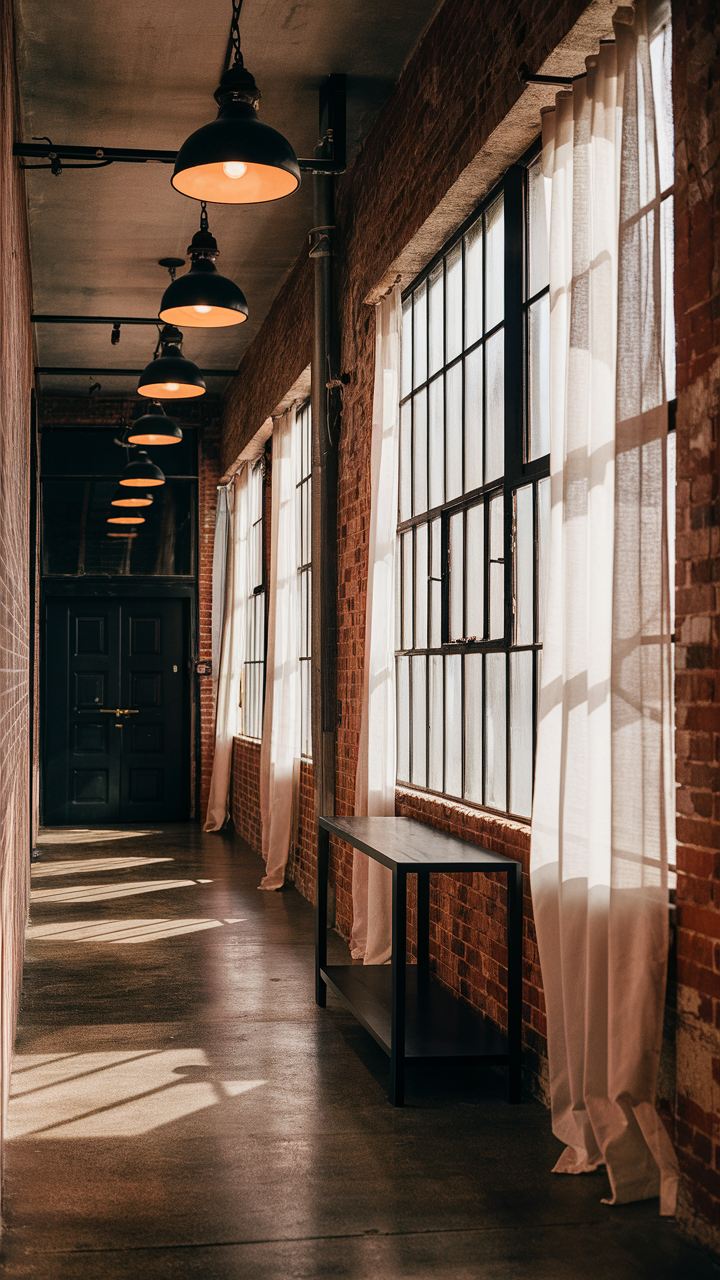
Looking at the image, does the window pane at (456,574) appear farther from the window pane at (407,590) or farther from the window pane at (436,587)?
the window pane at (407,590)

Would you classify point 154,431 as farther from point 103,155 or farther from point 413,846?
point 413,846

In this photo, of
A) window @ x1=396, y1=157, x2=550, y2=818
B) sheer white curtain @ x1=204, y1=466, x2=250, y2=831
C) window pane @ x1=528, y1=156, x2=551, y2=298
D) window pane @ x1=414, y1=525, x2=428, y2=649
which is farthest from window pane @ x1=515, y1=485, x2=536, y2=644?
sheer white curtain @ x1=204, y1=466, x2=250, y2=831

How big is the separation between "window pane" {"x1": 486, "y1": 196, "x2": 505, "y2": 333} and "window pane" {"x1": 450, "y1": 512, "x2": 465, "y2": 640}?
807 mm

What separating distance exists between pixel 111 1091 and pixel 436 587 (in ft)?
7.90

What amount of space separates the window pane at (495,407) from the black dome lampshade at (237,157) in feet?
3.34

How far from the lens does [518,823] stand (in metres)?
4.13

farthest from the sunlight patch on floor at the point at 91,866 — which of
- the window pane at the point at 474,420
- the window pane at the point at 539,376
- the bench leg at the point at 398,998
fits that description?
the window pane at the point at 539,376

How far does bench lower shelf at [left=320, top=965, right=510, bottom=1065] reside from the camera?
12.5 ft

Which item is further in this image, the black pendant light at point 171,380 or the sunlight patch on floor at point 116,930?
the black pendant light at point 171,380

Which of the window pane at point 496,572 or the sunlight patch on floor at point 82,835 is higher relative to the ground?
the window pane at point 496,572

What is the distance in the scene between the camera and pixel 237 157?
3596 millimetres

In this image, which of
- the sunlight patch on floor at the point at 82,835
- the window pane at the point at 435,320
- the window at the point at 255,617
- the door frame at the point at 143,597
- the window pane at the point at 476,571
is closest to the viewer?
the window pane at the point at 476,571

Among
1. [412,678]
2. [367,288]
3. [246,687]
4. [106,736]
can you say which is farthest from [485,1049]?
[106,736]

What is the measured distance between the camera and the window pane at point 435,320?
5.21 m
